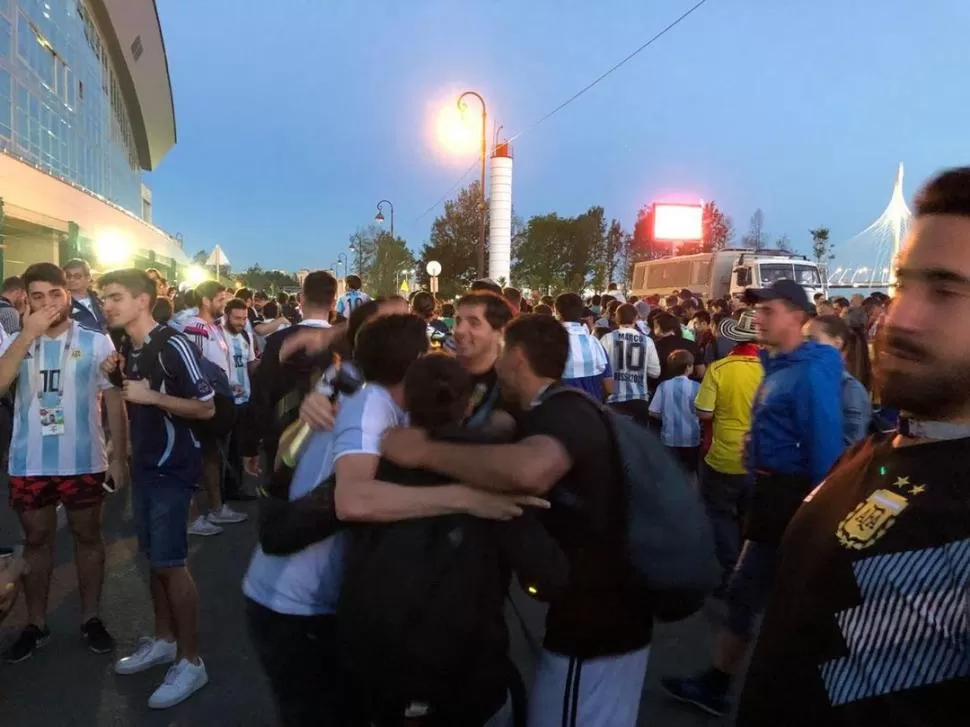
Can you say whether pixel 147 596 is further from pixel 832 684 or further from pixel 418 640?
pixel 832 684

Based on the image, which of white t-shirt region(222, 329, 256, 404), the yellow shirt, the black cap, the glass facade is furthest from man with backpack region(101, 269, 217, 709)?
the glass facade

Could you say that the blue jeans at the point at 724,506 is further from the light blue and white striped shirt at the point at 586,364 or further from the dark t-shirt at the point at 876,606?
the dark t-shirt at the point at 876,606

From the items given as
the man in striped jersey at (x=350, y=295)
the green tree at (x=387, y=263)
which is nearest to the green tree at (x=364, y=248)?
the green tree at (x=387, y=263)

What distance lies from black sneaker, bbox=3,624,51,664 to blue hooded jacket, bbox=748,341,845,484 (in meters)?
4.18

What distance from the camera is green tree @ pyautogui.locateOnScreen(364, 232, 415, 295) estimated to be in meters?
44.5

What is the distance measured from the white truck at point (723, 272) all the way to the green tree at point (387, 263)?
14697 mm

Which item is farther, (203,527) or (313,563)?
(203,527)

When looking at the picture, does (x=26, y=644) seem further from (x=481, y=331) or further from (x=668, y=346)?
(x=668, y=346)

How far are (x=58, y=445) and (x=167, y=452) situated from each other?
2.89ft

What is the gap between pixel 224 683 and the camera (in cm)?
405

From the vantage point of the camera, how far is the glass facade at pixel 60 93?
2561cm

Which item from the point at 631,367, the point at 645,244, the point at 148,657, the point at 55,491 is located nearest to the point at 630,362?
the point at 631,367

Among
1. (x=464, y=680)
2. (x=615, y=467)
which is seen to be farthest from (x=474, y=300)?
(x=464, y=680)

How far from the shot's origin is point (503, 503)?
1.92 meters
